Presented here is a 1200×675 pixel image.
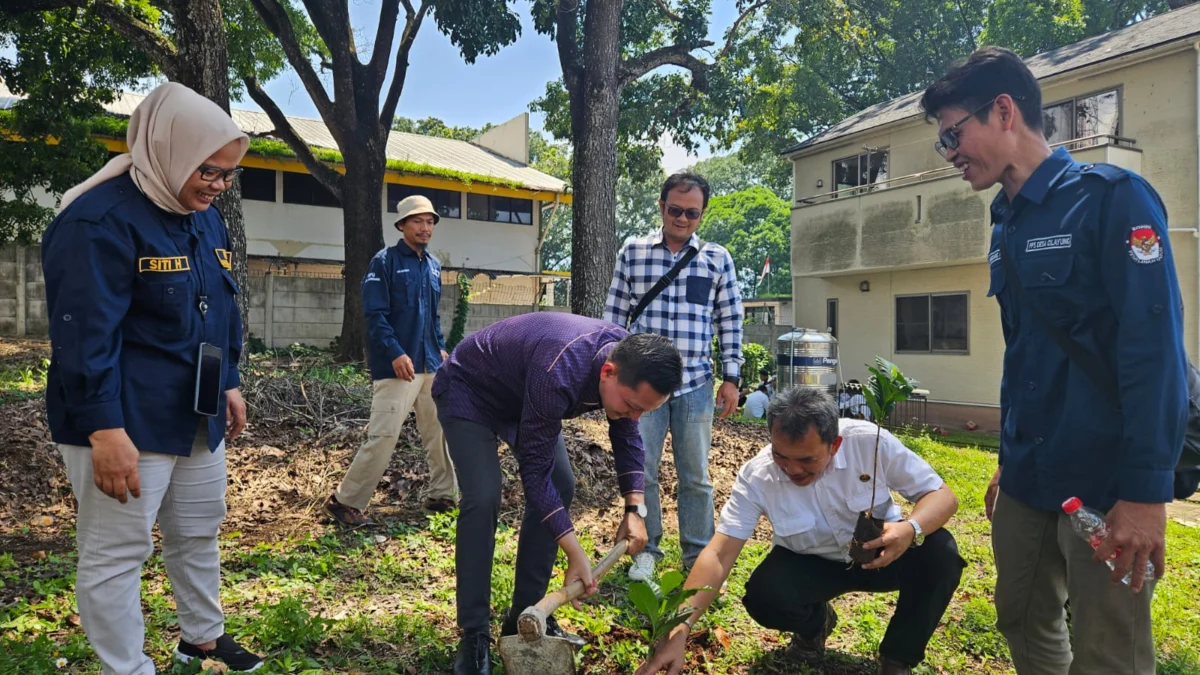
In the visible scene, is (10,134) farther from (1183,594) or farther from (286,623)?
(1183,594)

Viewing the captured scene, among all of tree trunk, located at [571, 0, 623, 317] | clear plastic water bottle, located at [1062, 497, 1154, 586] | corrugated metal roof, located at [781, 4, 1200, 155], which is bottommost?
clear plastic water bottle, located at [1062, 497, 1154, 586]

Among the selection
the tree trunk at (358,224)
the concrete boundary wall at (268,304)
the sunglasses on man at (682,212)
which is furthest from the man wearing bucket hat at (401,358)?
the concrete boundary wall at (268,304)

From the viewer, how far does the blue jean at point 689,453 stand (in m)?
4.15

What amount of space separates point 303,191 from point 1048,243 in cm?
1939

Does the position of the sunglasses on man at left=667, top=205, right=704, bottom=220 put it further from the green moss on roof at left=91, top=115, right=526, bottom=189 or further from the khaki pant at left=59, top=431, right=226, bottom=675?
the green moss on roof at left=91, top=115, right=526, bottom=189

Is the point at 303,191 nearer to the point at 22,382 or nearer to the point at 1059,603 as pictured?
the point at 22,382

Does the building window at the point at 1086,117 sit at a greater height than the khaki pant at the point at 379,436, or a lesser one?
greater

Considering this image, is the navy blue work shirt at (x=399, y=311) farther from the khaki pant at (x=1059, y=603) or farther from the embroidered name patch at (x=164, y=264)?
the khaki pant at (x=1059, y=603)

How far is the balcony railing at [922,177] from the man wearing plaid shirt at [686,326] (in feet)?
25.3

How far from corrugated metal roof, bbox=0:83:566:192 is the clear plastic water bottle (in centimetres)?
1892

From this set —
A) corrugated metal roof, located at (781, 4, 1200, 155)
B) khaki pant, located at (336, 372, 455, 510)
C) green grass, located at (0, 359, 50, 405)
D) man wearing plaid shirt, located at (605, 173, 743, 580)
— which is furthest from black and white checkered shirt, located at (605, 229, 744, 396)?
corrugated metal roof, located at (781, 4, 1200, 155)

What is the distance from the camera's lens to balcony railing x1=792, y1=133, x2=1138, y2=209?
12633mm

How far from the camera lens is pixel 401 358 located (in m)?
4.64

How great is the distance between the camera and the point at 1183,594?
436cm
